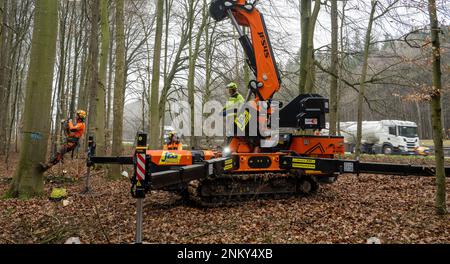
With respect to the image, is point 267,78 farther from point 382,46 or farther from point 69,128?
point 382,46

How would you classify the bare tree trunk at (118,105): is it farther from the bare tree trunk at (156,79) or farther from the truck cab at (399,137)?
the truck cab at (399,137)

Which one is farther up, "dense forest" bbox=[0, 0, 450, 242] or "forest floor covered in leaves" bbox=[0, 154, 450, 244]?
"dense forest" bbox=[0, 0, 450, 242]

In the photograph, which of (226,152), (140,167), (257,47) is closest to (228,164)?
(226,152)

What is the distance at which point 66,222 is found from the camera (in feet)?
18.8

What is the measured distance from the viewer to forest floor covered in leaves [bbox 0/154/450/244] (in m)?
5.02

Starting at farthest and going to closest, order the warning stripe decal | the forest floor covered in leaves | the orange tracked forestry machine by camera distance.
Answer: the orange tracked forestry machine
the forest floor covered in leaves
the warning stripe decal

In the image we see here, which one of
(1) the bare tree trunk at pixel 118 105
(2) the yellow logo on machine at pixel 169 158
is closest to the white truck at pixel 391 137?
(1) the bare tree trunk at pixel 118 105

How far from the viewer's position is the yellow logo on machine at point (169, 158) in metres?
6.68

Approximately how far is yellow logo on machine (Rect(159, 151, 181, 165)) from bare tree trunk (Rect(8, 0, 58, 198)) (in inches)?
118

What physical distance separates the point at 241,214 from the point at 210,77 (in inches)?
606

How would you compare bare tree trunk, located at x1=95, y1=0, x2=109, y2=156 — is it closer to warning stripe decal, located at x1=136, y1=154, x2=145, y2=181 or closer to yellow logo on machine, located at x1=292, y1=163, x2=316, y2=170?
yellow logo on machine, located at x1=292, y1=163, x2=316, y2=170

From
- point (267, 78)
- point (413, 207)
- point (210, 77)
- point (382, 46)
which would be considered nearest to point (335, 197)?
point (413, 207)

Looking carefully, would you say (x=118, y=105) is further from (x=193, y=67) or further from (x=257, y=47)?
(x=193, y=67)

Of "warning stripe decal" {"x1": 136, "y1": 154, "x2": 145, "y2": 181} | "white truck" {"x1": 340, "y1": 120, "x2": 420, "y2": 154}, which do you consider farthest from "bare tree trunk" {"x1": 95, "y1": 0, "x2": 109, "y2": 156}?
"white truck" {"x1": 340, "y1": 120, "x2": 420, "y2": 154}
